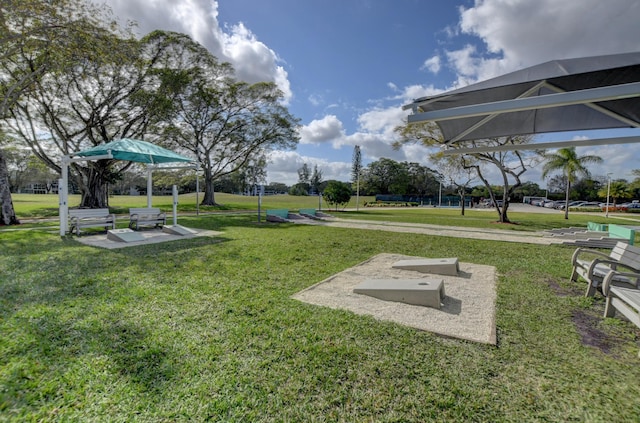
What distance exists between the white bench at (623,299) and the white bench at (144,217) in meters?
11.9

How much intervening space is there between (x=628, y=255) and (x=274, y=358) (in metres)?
5.42

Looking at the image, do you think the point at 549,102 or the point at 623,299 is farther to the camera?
the point at 623,299

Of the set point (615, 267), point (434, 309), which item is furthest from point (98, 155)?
point (615, 267)

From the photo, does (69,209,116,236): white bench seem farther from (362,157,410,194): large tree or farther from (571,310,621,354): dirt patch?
(362,157,410,194): large tree

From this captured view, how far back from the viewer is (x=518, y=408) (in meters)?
2.08

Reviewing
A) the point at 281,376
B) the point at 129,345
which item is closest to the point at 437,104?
the point at 281,376

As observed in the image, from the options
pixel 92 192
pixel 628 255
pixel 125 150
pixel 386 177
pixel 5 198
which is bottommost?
pixel 628 255

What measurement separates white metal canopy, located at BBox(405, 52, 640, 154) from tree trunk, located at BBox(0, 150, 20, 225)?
15171 millimetres

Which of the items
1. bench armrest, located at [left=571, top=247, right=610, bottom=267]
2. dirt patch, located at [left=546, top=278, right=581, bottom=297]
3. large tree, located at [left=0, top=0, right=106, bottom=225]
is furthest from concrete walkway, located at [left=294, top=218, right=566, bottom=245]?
large tree, located at [left=0, top=0, right=106, bottom=225]

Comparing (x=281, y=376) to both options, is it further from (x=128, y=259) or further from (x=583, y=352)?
(x=128, y=259)

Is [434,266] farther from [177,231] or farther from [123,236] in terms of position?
[123,236]

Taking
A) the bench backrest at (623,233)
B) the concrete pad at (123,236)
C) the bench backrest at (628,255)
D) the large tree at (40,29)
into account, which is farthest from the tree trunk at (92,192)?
the bench backrest at (623,233)

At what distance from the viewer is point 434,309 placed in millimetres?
3988

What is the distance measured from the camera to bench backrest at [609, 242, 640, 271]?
421 centimetres
